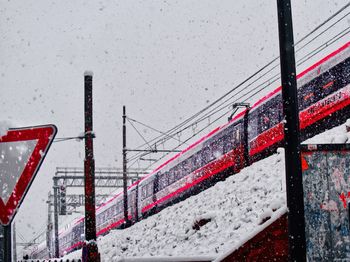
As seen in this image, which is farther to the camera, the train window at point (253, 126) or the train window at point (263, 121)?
the train window at point (253, 126)

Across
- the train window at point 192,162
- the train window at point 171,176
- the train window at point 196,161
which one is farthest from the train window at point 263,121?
the train window at point 171,176

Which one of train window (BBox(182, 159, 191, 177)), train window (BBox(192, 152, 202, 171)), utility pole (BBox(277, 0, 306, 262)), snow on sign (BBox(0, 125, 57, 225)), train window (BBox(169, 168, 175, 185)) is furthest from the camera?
train window (BBox(169, 168, 175, 185))

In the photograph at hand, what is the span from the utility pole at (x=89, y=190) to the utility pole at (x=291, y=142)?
7530 mm

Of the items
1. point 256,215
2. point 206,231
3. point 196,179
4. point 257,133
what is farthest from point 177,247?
point 196,179

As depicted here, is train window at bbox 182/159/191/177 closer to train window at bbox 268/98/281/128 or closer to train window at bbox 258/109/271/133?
train window at bbox 258/109/271/133

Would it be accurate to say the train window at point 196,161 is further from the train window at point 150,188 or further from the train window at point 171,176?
the train window at point 150,188

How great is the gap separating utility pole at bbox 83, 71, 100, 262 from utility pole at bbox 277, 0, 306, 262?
296 inches

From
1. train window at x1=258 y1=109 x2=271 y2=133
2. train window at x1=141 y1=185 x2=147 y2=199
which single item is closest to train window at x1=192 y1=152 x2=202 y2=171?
train window at x1=258 y1=109 x2=271 y2=133

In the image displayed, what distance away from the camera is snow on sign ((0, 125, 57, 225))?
10.4 ft

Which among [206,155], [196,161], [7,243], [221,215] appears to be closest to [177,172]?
Answer: [196,161]

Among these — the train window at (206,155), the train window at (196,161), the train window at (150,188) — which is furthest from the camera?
the train window at (150,188)

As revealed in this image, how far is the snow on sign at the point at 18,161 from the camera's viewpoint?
3.16m

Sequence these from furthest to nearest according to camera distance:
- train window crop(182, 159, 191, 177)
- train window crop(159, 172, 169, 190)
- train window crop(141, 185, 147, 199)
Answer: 1. train window crop(141, 185, 147, 199)
2. train window crop(159, 172, 169, 190)
3. train window crop(182, 159, 191, 177)

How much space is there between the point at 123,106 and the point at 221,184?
424 inches
